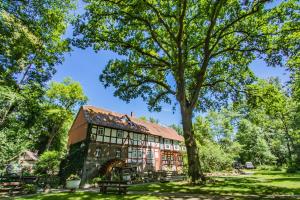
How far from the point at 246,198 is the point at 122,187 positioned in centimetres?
686

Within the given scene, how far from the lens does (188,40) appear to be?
58.8ft

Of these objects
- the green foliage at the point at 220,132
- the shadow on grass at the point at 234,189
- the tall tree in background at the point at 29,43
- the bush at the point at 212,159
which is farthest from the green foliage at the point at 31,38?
the green foliage at the point at 220,132

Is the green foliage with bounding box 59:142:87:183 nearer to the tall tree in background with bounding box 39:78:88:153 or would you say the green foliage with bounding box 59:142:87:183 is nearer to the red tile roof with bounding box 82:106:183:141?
the red tile roof with bounding box 82:106:183:141

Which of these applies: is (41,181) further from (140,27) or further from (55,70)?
(140,27)

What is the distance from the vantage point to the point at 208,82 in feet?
66.1

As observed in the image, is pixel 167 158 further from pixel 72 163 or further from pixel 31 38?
pixel 31 38

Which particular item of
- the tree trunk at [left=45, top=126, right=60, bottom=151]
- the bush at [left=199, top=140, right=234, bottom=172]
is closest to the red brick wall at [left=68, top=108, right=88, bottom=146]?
the tree trunk at [left=45, top=126, right=60, bottom=151]

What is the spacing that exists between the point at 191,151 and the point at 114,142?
13617 mm

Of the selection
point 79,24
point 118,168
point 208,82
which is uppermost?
point 79,24

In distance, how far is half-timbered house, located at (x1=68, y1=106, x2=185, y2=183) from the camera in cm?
2334

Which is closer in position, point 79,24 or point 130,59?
point 79,24

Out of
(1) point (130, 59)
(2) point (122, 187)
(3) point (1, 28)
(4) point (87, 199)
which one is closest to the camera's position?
(4) point (87, 199)

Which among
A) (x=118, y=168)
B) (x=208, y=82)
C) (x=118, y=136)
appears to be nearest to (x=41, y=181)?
(x=118, y=168)

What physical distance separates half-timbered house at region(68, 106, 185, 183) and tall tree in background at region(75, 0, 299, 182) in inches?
300
